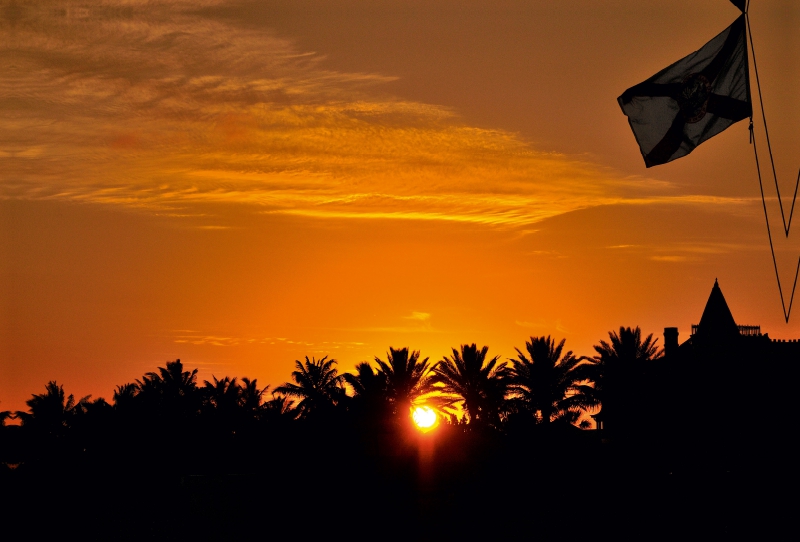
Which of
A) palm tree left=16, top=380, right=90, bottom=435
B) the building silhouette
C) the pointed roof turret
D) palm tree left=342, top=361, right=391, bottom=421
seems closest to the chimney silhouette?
the pointed roof turret

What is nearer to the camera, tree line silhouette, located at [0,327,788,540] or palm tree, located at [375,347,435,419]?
tree line silhouette, located at [0,327,788,540]

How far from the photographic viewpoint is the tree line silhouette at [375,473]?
Result: 32.2m

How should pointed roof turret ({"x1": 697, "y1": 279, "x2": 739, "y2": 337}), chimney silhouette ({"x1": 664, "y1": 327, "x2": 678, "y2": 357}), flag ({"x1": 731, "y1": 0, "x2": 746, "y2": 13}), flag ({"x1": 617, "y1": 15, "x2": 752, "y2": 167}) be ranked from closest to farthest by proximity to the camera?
flag ({"x1": 731, "y1": 0, "x2": 746, "y2": 13})
flag ({"x1": 617, "y1": 15, "x2": 752, "y2": 167})
pointed roof turret ({"x1": 697, "y1": 279, "x2": 739, "y2": 337})
chimney silhouette ({"x1": 664, "y1": 327, "x2": 678, "y2": 357})

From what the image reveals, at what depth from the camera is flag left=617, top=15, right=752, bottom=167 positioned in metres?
17.0

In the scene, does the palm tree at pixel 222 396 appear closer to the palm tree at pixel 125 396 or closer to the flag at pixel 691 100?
the palm tree at pixel 125 396

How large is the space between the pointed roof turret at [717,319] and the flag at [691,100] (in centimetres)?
4501

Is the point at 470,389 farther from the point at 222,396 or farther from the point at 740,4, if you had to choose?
the point at 740,4

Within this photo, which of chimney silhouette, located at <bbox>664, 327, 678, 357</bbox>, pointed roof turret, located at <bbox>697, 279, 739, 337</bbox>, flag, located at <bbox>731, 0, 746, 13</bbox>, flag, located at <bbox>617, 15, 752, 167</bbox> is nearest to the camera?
flag, located at <bbox>731, 0, 746, 13</bbox>

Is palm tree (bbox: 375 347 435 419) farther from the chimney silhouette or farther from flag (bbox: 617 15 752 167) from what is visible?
flag (bbox: 617 15 752 167)

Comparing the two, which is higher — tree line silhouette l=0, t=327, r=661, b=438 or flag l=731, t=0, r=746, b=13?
tree line silhouette l=0, t=327, r=661, b=438

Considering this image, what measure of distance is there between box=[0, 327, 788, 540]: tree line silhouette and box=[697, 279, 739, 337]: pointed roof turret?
3814 mm

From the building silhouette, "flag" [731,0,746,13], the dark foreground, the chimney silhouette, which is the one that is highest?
the chimney silhouette

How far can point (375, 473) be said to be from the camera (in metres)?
35.8

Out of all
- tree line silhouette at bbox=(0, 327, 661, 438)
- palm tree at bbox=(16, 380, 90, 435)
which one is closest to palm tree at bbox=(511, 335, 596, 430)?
tree line silhouette at bbox=(0, 327, 661, 438)
